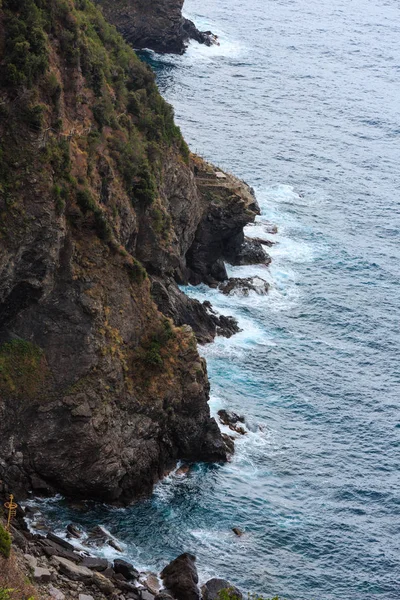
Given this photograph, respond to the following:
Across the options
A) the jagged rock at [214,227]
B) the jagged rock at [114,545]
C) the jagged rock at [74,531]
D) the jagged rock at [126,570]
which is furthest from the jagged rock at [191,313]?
the jagged rock at [126,570]

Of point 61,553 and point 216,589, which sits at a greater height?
point 61,553

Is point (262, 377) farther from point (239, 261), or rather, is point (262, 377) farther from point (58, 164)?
point (58, 164)

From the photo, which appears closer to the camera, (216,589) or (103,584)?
(103,584)

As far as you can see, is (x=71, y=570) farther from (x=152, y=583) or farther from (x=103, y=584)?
(x=152, y=583)

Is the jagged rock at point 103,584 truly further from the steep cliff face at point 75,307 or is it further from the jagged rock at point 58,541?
the steep cliff face at point 75,307

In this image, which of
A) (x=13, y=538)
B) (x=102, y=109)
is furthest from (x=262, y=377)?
(x=13, y=538)

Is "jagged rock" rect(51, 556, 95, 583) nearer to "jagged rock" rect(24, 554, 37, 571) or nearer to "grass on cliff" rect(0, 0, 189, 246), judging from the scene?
"jagged rock" rect(24, 554, 37, 571)

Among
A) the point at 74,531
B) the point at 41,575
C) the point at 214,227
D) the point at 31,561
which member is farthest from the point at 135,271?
the point at 214,227
